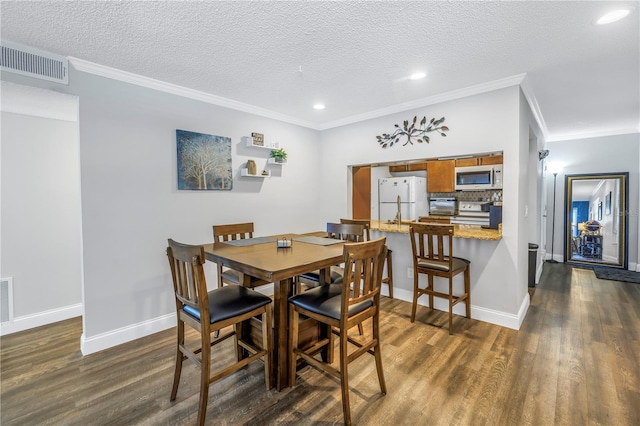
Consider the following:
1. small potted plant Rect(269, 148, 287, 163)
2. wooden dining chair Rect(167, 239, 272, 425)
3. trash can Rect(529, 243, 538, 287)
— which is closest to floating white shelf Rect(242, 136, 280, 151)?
small potted plant Rect(269, 148, 287, 163)

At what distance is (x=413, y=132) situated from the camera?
349 cm

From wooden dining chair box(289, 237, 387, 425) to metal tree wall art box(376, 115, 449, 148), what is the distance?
6.70ft

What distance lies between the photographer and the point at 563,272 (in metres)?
5.00

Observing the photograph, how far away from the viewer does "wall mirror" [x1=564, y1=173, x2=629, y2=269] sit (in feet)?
16.8

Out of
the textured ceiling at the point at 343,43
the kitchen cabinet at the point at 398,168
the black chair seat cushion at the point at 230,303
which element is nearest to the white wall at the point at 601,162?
the textured ceiling at the point at 343,43

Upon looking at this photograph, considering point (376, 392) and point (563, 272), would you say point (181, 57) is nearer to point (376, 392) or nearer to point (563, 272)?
point (376, 392)

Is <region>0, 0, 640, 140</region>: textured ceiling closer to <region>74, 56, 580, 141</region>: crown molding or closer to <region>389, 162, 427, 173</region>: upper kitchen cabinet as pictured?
<region>74, 56, 580, 141</region>: crown molding

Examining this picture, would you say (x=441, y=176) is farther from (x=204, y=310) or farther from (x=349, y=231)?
(x=204, y=310)

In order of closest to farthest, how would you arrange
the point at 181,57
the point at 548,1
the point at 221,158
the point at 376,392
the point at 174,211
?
the point at 548,1 → the point at 376,392 → the point at 181,57 → the point at 174,211 → the point at 221,158

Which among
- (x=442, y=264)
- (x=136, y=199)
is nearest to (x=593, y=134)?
(x=442, y=264)

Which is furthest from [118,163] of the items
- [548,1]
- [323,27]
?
[548,1]

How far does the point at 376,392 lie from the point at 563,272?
4.87m

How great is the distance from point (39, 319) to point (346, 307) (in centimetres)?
333

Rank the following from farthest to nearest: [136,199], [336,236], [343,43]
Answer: [336,236] → [136,199] → [343,43]
